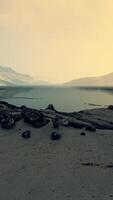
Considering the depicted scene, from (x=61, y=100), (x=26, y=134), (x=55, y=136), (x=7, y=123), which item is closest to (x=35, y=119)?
(x=7, y=123)

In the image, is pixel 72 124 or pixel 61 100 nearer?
pixel 72 124

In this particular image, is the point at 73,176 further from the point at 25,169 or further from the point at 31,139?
the point at 31,139

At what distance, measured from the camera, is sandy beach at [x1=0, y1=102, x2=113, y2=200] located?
12.4 metres

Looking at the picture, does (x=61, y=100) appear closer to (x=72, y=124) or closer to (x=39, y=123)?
(x=72, y=124)

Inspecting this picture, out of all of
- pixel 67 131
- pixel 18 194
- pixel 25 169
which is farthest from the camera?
pixel 67 131

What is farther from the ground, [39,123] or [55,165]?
[39,123]

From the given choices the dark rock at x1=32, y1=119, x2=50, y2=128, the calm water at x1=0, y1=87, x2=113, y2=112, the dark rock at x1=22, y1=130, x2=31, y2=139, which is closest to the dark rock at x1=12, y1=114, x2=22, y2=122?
the dark rock at x1=32, y1=119, x2=50, y2=128

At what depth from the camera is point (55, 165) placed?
14562 millimetres

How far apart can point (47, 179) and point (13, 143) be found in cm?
369

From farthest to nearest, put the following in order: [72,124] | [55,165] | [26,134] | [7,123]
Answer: [72,124], [7,123], [26,134], [55,165]

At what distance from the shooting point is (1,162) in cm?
1477

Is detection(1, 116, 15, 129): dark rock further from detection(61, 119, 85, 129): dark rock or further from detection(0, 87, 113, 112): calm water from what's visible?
detection(0, 87, 113, 112): calm water

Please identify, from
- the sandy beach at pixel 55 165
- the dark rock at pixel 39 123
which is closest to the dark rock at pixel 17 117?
the sandy beach at pixel 55 165

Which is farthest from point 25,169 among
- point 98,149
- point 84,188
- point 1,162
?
point 98,149
